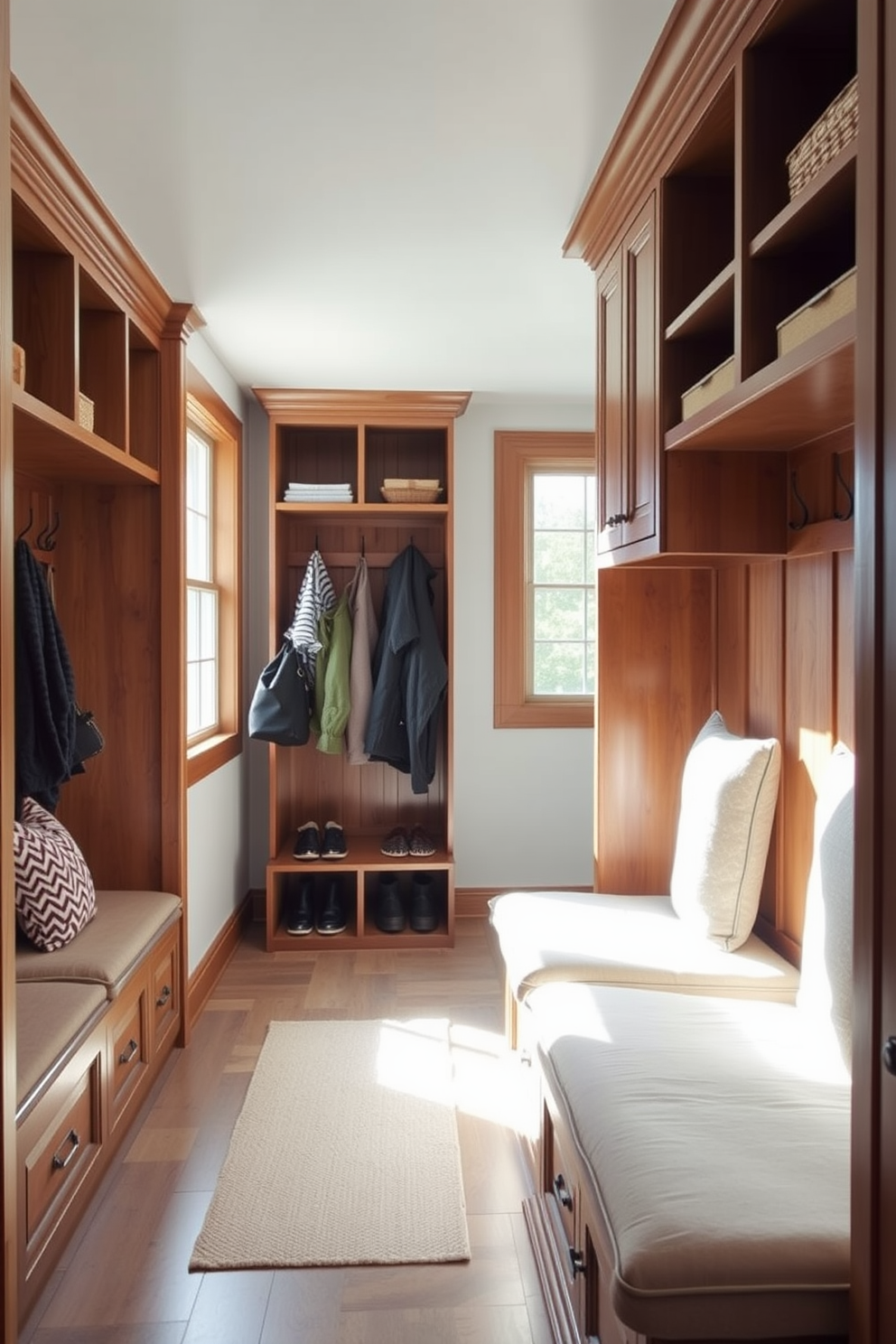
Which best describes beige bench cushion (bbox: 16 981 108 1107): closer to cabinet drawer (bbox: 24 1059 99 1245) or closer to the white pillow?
cabinet drawer (bbox: 24 1059 99 1245)

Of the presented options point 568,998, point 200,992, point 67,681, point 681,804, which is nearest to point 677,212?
point 681,804

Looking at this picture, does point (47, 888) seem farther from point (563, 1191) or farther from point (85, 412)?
point (563, 1191)

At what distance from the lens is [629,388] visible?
2328 mm

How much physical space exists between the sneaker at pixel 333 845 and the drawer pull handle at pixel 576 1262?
99.1 inches

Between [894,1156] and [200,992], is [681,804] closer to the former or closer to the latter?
[894,1156]

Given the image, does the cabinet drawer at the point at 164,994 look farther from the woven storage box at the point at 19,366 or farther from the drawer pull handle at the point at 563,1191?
the woven storage box at the point at 19,366

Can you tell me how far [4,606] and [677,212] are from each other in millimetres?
1611

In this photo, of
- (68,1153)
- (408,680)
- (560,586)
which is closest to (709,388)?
(68,1153)

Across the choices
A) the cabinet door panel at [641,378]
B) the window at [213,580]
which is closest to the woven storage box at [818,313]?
the cabinet door panel at [641,378]

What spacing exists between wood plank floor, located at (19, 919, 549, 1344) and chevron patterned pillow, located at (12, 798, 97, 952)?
24.6 inches

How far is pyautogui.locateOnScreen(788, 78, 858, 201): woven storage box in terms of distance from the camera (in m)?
1.28

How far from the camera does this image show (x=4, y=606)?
143 cm

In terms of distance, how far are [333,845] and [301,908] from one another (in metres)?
0.32

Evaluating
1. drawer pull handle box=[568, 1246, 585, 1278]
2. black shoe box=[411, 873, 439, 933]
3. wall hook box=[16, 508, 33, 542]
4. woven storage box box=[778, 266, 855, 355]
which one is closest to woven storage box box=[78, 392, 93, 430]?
wall hook box=[16, 508, 33, 542]
